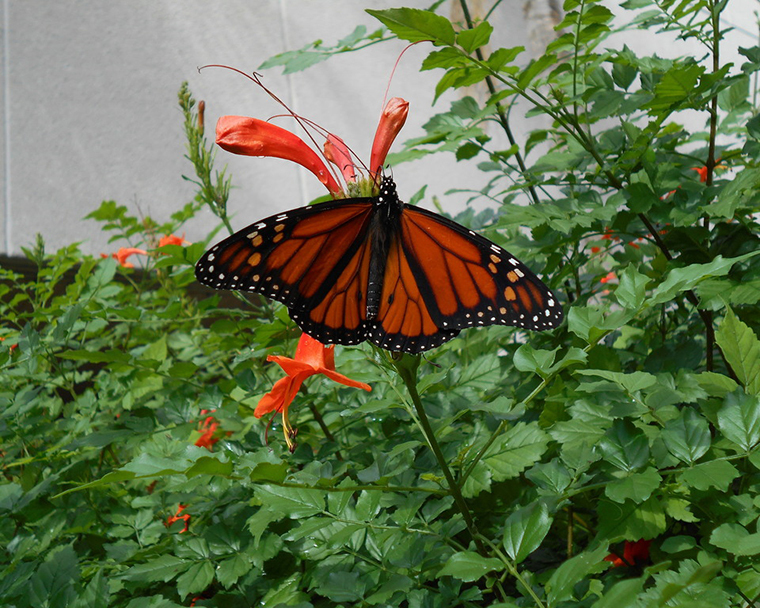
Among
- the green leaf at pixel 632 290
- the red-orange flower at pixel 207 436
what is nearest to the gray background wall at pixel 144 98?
the red-orange flower at pixel 207 436

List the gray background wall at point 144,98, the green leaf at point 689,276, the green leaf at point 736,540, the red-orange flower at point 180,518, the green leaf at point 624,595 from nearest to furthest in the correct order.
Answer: the green leaf at point 624,595 → the green leaf at point 736,540 → the green leaf at point 689,276 → the red-orange flower at point 180,518 → the gray background wall at point 144,98

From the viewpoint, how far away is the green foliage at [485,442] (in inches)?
34.8

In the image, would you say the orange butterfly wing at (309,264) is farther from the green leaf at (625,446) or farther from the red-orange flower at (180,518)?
the red-orange flower at (180,518)

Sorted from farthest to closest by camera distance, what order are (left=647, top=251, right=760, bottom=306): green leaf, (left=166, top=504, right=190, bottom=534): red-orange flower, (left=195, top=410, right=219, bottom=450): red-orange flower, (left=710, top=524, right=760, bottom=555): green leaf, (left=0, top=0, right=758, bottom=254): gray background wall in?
1. (left=0, top=0, right=758, bottom=254): gray background wall
2. (left=195, top=410, right=219, bottom=450): red-orange flower
3. (left=166, top=504, right=190, bottom=534): red-orange flower
4. (left=647, top=251, right=760, bottom=306): green leaf
5. (left=710, top=524, right=760, bottom=555): green leaf

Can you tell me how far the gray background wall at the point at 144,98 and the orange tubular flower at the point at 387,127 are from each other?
2842 millimetres

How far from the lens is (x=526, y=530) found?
2.73 feet

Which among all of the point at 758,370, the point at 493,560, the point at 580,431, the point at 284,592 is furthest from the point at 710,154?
the point at 284,592

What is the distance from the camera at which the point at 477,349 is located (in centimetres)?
171

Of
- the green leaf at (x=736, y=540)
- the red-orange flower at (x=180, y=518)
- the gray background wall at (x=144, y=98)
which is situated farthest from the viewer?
the gray background wall at (x=144, y=98)

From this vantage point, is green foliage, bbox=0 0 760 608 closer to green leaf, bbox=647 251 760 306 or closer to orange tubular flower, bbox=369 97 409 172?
green leaf, bbox=647 251 760 306

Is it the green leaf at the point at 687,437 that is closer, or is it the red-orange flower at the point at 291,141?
the green leaf at the point at 687,437

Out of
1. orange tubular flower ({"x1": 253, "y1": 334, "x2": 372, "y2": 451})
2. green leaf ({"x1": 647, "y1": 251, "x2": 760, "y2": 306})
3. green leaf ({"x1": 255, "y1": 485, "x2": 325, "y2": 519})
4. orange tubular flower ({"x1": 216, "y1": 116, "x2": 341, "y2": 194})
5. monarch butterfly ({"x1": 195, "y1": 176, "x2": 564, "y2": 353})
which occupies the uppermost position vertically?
orange tubular flower ({"x1": 216, "y1": 116, "x2": 341, "y2": 194})

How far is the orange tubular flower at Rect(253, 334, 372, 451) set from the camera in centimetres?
101

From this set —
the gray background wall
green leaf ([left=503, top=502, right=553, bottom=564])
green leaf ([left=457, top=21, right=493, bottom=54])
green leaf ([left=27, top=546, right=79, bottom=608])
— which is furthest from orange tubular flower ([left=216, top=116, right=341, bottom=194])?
the gray background wall
